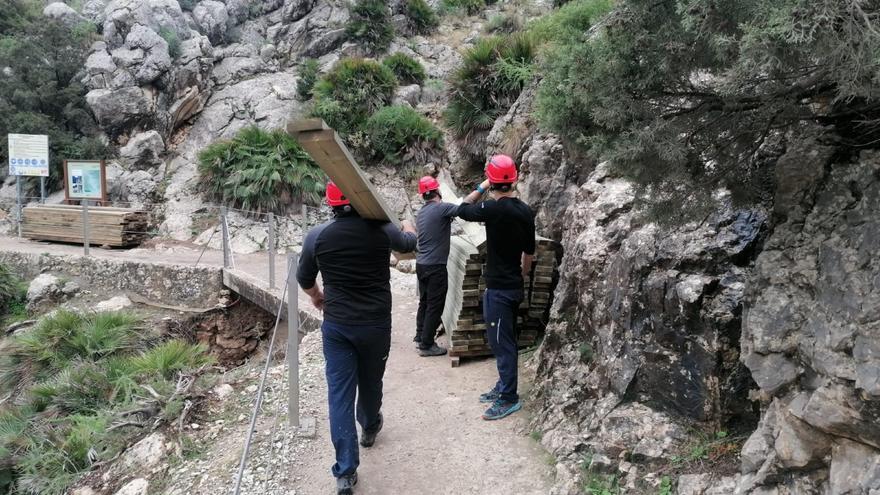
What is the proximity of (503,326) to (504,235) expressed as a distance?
2.49ft

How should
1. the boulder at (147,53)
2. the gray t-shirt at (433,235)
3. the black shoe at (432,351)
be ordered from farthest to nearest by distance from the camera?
the boulder at (147,53), the black shoe at (432,351), the gray t-shirt at (433,235)

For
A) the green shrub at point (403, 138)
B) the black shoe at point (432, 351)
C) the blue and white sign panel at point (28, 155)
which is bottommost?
the black shoe at point (432, 351)

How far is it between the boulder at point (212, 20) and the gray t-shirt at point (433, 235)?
21237 millimetres

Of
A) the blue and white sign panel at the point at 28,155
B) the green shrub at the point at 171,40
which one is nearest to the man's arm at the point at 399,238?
the blue and white sign panel at the point at 28,155

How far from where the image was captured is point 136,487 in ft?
14.8

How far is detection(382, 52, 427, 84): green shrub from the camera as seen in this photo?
18641mm

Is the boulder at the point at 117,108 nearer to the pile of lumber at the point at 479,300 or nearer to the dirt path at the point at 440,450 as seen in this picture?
the pile of lumber at the point at 479,300

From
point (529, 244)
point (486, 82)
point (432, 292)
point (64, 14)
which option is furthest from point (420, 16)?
point (529, 244)

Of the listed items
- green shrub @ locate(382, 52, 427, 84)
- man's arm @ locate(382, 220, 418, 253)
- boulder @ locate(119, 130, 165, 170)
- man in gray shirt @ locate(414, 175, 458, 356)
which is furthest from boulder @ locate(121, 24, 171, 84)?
man's arm @ locate(382, 220, 418, 253)

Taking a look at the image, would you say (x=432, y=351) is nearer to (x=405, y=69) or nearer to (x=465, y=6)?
(x=405, y=69)

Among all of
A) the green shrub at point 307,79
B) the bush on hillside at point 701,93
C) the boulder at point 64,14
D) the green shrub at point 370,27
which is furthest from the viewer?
the green shrub at point 370,27

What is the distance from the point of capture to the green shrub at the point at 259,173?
1494 cm

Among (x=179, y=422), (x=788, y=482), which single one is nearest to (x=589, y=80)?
(x=788, y=482)

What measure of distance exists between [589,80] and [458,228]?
22.5ft
